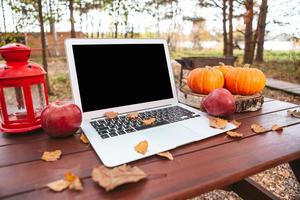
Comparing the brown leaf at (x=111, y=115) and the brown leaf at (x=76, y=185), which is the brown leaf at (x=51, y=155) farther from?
the brown leaf at (x=111, y=115)

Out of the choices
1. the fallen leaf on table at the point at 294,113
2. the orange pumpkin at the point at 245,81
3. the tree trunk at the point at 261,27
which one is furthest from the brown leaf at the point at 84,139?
the tree trunk at the point at 261,27

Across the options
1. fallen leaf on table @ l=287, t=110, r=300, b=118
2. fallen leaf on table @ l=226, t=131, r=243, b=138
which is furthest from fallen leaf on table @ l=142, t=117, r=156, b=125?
fallen leaf on table @ l=287, t=110, r=300, b=118

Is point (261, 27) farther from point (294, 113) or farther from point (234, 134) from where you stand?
point (234, 134)

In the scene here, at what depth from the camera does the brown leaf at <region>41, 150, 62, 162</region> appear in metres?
0.58

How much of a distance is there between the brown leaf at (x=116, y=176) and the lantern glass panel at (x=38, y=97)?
42 centimetres

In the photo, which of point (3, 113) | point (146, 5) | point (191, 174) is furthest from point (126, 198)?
point (146, 5)

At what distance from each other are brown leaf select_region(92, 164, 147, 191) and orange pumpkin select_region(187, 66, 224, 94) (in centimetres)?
60

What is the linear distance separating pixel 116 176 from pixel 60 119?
0.96 ft

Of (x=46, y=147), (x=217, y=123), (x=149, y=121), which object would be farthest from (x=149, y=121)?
(x=46, y=147)

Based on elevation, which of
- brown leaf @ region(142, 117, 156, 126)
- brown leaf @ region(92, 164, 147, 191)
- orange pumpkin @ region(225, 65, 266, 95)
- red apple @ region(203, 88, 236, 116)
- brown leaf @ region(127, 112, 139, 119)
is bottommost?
brown leaf @ region(92, 164, 147, 191)

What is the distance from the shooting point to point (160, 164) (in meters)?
0.56

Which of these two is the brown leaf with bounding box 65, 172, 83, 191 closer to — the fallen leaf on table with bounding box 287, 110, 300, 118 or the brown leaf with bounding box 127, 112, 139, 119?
the brown leaf with bounding box 127, 112, 139, 119

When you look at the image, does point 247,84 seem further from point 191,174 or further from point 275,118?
point 191,174

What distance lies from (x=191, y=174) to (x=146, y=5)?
4918 mm
